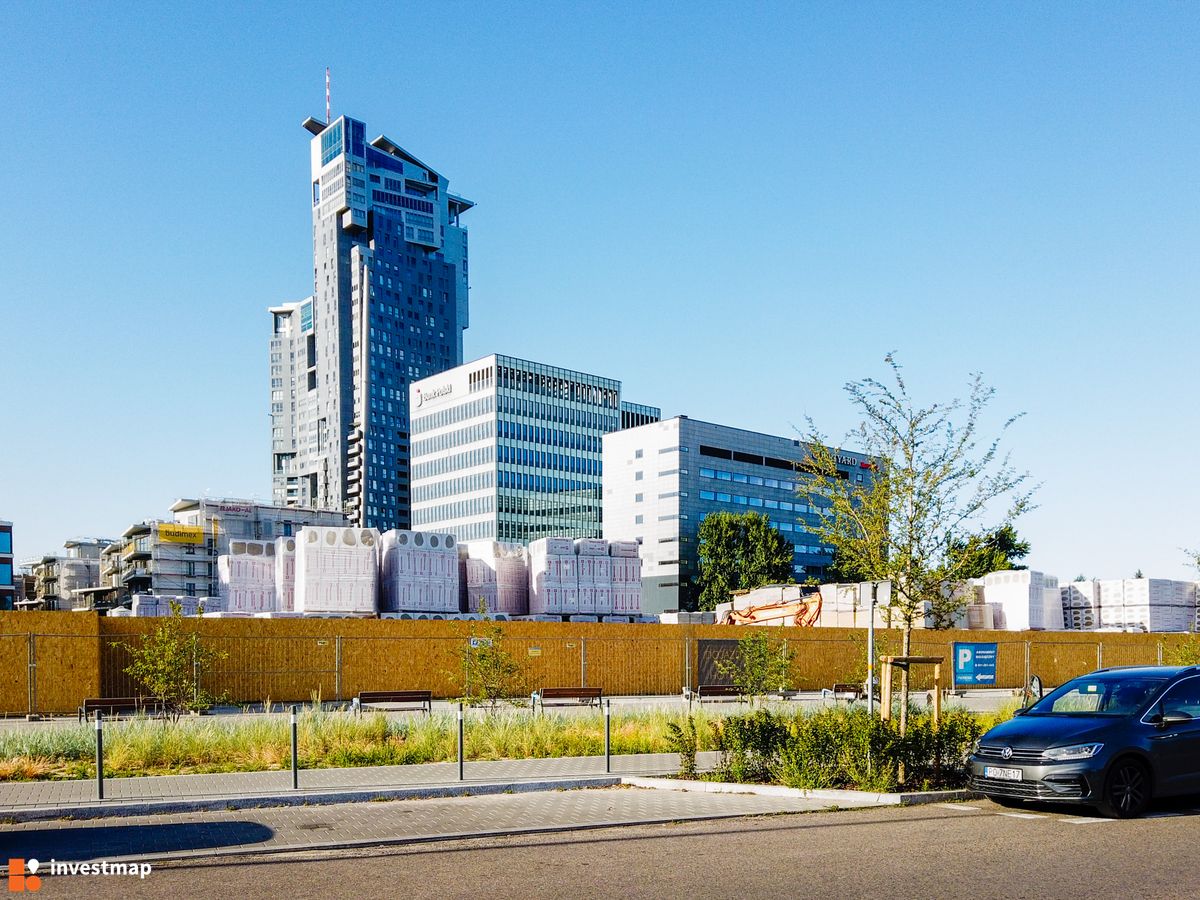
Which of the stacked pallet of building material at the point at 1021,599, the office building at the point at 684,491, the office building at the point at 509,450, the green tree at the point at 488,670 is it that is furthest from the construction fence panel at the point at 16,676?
the office building at the point at 509,450

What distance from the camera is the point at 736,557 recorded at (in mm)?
104750

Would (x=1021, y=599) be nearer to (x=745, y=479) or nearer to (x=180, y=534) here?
(x=745, y=479)

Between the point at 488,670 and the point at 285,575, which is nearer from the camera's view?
the point at 488,670

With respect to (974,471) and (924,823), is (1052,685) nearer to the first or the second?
(974,471)

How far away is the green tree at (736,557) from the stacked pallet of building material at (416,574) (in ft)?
201

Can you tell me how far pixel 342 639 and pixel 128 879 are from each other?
24318 mm

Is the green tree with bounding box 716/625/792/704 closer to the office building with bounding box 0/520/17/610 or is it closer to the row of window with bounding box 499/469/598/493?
the office building with bounding box 0/520/17/610

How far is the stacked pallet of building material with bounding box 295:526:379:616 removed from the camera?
40281 millimetres

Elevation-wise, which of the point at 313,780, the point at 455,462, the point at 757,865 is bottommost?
the point at 313,780

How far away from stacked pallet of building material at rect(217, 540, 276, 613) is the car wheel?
37.4 metres

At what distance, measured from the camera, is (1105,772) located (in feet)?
38.2

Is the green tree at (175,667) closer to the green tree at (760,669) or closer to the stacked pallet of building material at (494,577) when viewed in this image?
the green tree at (760,669)

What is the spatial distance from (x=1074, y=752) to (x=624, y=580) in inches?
1587

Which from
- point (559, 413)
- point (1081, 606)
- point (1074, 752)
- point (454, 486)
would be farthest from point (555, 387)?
point (1074, 752)
